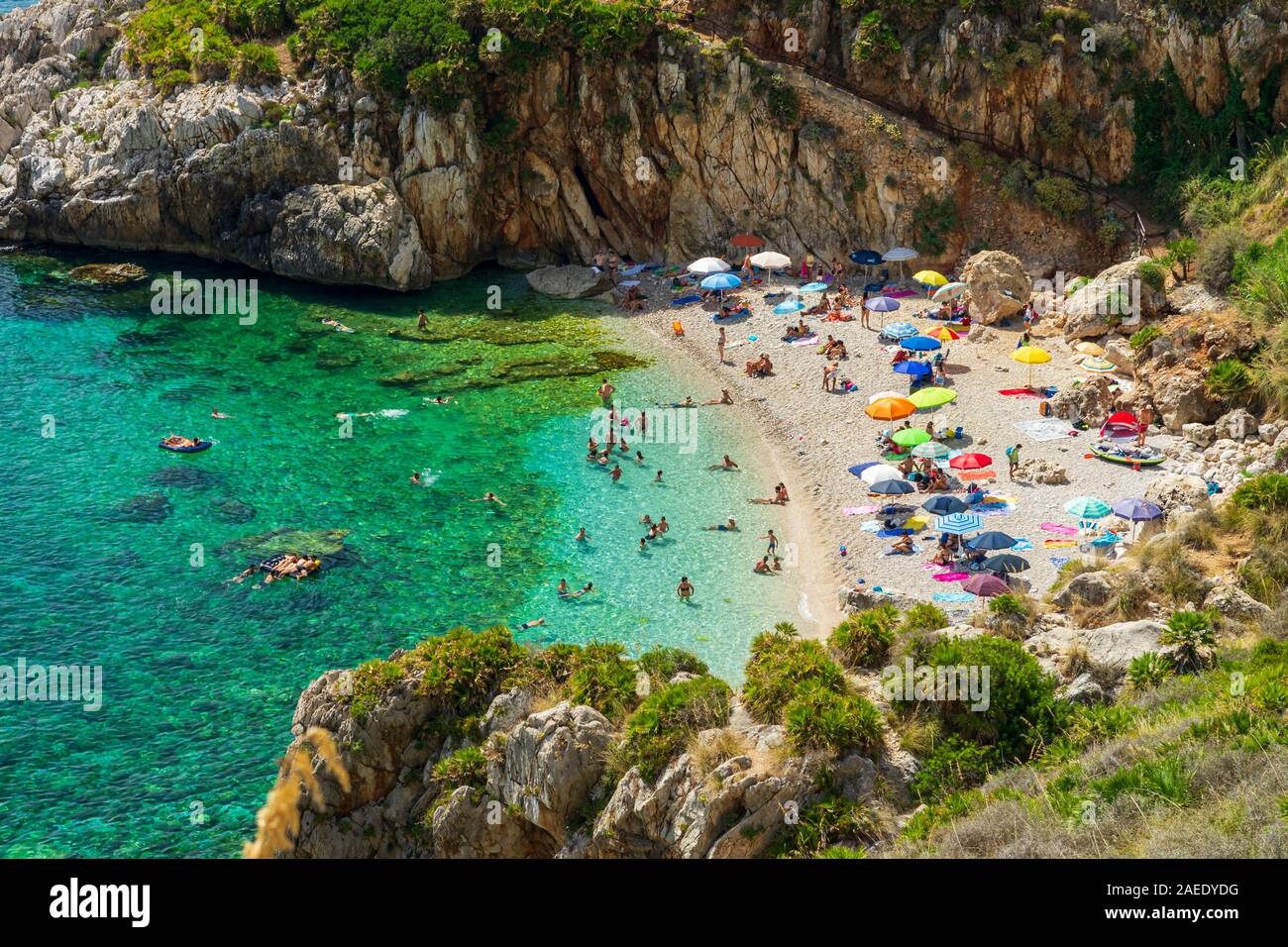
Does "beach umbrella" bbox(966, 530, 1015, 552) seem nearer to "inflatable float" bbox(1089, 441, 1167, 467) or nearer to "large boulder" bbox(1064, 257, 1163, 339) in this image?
"inflatable float" bbox(1089, 441, 1167, 467)

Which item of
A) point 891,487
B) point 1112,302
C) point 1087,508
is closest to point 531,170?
point 1112,302

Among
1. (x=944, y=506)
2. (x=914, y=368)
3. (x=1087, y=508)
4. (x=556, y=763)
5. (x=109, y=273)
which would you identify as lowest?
(x=556, y=763)

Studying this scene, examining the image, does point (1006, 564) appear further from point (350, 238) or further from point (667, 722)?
point (350, 238)

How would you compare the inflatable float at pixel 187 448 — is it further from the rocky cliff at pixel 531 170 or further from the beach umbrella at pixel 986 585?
the beach umbrella at pixel 986 585

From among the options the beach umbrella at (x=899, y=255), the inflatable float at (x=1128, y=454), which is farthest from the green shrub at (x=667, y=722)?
the beach umbrella at (x=899, y=255)

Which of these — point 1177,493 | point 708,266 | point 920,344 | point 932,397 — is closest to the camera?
point 1177,493

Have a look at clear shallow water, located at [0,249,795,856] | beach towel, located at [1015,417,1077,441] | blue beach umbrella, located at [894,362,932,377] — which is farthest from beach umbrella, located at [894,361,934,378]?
clear shallow water, located at [0,249,795,856]
